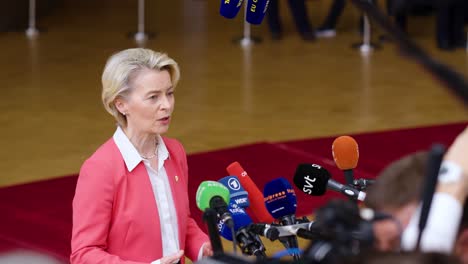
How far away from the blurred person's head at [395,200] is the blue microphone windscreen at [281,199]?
1497 mm

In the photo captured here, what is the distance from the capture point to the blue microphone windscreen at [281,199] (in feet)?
12.1

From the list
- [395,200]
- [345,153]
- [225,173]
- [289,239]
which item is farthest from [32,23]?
[395,200]

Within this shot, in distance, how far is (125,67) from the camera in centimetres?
384

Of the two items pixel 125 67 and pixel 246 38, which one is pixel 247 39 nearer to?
pixel 246 38

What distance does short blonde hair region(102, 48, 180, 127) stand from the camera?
385 cm

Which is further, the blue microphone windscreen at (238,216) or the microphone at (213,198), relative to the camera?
the blue microphone windscreen at (238,216)

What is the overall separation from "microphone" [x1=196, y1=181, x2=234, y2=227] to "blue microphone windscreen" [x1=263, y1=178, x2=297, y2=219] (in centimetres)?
50

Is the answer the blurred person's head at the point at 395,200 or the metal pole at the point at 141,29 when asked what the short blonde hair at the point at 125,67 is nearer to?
the blurred person's head at the point at 395,200

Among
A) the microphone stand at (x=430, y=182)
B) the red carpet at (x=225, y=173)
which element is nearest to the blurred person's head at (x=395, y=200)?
the microphone stand at (x=430, y=182)

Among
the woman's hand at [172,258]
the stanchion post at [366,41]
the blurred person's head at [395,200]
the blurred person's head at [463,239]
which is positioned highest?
the blurred person's head at [395,200]

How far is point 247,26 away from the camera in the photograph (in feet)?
36.7

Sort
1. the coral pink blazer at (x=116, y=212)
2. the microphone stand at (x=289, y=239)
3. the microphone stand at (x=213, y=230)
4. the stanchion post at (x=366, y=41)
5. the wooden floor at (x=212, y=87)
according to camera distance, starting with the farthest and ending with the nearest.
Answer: the stanchion post at (x=366, y=41) < the wooden floor at (x=212, y=87) < the coral pink blazer at (x=116, y=212) < the microphone stand at (x=289, y=239) < the microphone stand at (x=213, y=230)

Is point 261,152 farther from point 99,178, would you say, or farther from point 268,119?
point 99,178

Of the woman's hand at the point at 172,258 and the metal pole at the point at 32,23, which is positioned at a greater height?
the woman's hand at the point at 172,258
